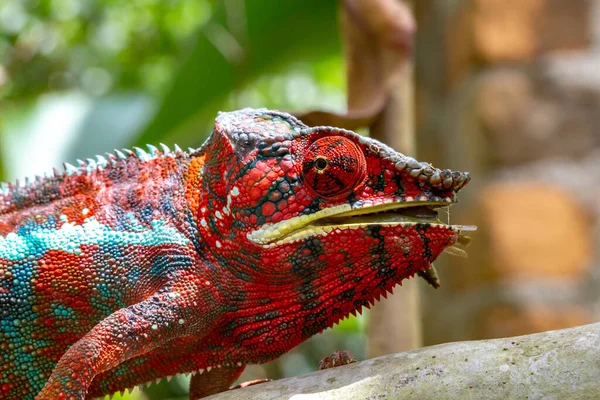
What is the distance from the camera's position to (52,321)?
176 cm

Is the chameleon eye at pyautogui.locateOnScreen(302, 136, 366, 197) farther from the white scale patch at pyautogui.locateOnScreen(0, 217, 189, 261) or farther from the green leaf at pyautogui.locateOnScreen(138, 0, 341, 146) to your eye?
the green leaf at pyautogui.locateOnScreen(138, 0, 341, 146)

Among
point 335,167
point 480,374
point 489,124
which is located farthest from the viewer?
point 489,124

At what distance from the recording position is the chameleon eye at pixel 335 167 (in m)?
1.61

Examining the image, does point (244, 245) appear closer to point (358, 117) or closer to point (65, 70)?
point (358, 117)

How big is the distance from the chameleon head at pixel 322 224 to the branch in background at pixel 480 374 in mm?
215

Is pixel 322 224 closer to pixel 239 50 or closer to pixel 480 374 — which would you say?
pixel 480 374

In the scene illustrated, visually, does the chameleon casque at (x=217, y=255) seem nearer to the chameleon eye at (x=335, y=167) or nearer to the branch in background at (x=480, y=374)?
the chameleon eye at (x=335, y=167)

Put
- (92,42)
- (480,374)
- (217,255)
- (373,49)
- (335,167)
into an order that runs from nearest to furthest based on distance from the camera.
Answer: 1. (480,374)
2. (335,167)
3. (217,255)
4. (373,49)
5. (92,42)

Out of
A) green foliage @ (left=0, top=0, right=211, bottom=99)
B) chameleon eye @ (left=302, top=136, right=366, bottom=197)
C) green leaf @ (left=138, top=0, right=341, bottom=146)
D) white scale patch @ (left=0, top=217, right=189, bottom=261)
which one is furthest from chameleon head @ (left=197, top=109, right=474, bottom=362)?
green foliage @ (left=0, top=0, right=211, bottom=99)

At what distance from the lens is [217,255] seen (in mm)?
1736

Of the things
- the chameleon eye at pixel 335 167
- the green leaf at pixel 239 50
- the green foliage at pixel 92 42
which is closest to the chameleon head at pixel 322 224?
the chameleon eye at pixel 335 167

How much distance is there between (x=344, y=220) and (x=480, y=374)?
483 millimetres

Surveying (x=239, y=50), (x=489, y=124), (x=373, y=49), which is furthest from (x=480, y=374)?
(x=239, y=50)

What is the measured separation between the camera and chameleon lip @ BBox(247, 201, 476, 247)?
1619 mm
